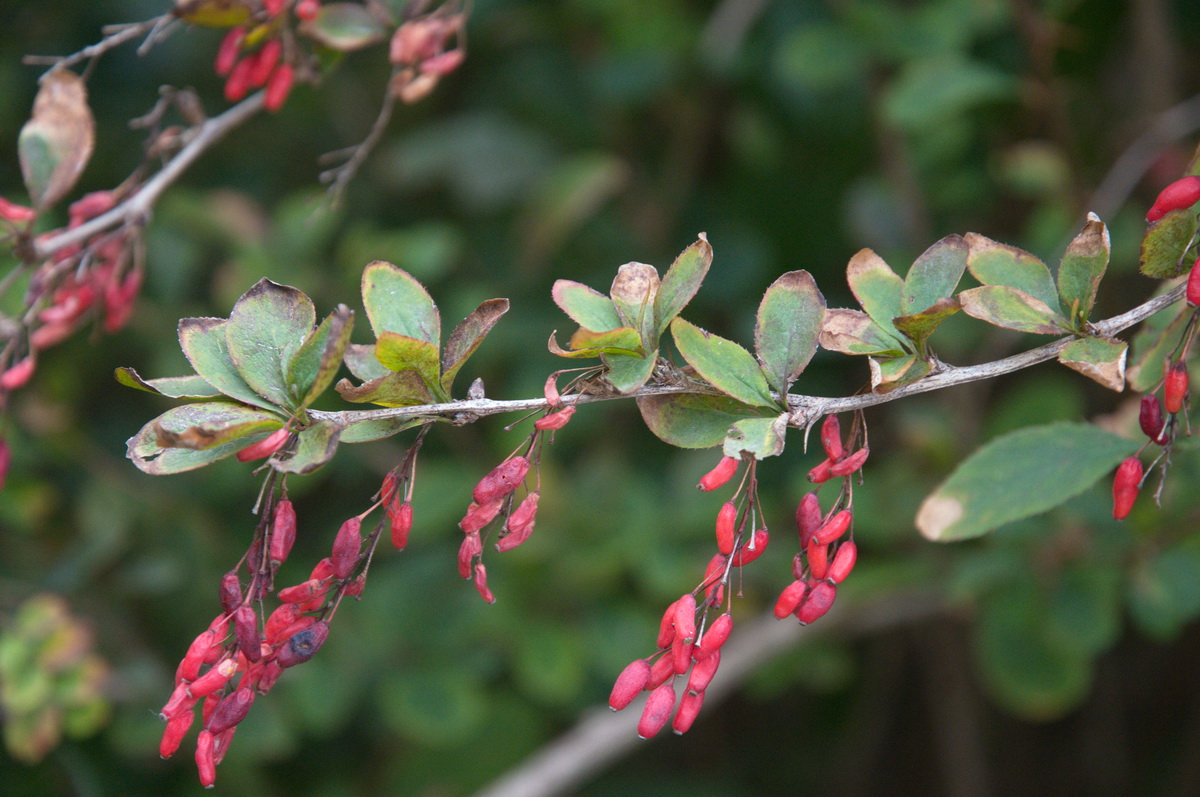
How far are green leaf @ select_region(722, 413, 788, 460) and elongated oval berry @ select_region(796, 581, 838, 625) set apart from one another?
0.31 feet

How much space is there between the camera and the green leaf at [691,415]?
1.81 ft

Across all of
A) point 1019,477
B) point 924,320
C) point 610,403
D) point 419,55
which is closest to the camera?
point 924,320

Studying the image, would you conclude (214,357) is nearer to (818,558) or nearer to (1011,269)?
(818,558)

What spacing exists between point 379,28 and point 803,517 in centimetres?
60

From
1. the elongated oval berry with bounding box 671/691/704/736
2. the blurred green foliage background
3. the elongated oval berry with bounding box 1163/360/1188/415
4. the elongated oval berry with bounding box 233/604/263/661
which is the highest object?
the elongated oval berry with bounding box 1163/360/1188/415

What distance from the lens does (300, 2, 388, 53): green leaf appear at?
0.84m

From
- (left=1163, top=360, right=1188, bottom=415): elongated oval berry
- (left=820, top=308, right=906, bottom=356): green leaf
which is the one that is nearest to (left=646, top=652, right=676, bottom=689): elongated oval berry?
(left=820, top=308, right=906, bottom=356): green leaf

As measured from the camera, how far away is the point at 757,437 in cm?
50

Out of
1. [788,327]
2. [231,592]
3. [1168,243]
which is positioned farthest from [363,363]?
[1168,243]

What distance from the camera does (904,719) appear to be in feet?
7.86

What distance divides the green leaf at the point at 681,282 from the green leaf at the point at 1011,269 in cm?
16

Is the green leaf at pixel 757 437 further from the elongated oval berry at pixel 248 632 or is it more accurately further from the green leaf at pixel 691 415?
the elongated oval berry at pixel 248 632

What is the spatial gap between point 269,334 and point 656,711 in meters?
0.31

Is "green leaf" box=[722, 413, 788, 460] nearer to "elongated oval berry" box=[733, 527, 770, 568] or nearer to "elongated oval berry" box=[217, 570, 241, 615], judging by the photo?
"elongated oval berry" box=[733, 527, 770, 568]
